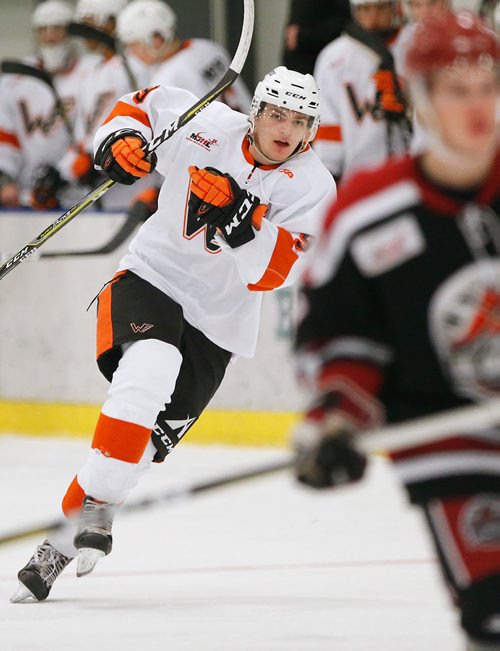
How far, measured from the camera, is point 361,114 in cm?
542

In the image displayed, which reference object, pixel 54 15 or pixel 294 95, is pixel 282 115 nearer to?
pixel 294 95

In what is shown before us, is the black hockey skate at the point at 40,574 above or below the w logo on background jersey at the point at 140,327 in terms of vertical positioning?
below

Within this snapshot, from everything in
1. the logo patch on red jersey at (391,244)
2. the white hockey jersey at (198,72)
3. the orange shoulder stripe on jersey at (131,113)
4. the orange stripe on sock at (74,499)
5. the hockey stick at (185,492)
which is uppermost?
the logo patch on red jersey at (391,244)

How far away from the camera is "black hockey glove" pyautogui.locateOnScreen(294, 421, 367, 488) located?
199 centimetres

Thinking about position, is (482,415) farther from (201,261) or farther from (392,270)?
(201,261)

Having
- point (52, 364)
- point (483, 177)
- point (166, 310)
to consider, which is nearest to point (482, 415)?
point (483, 177)

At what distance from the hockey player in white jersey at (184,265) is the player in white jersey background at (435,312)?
4.62 feet

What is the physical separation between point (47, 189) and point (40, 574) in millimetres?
2814

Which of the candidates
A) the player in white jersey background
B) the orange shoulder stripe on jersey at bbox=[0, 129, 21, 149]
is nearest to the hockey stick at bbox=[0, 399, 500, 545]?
the player in white jersey background

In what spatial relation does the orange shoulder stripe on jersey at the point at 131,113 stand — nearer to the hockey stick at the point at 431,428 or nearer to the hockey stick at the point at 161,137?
the hockey stick at the point at 161,137

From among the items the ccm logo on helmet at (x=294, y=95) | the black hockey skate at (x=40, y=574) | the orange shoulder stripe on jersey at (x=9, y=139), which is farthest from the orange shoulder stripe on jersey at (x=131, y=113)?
the orange shoulder stripe on jersey at (x=9, y=139)

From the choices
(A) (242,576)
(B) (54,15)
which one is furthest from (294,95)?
(B) (54,15)

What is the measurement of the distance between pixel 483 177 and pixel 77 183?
14.0ft

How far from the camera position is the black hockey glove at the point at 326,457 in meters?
1.99
